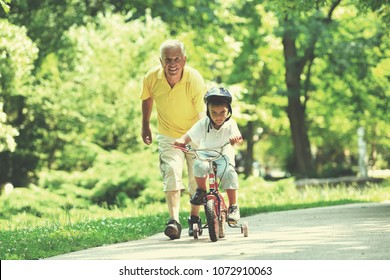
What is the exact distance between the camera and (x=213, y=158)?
27.9 feet

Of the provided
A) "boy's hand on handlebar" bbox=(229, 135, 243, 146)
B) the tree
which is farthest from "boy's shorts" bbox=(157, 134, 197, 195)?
the tree

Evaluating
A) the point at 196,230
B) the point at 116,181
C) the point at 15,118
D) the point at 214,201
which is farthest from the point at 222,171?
the point at 15,118

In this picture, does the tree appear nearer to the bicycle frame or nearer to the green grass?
the green grass

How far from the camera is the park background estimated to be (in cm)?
1667

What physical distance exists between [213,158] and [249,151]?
3256 centimetres

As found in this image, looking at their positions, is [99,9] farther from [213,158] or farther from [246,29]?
[213,158]

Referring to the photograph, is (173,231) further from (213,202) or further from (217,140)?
(217,140)

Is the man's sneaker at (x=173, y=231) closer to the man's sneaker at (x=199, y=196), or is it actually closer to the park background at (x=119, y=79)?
the man's sneaker at (x=199, y=196)

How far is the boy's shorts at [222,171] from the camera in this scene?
855 centimetres

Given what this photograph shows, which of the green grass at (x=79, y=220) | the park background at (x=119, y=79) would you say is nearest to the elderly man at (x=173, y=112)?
the green grass at (x=79, y=220)

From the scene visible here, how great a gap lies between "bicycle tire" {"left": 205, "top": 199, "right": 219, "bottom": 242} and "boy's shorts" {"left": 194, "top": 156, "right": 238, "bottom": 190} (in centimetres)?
37

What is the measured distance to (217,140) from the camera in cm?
862

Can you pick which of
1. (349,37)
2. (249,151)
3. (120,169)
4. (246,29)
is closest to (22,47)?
(120,169)

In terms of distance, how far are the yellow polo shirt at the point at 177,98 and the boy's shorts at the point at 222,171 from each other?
91 cm
